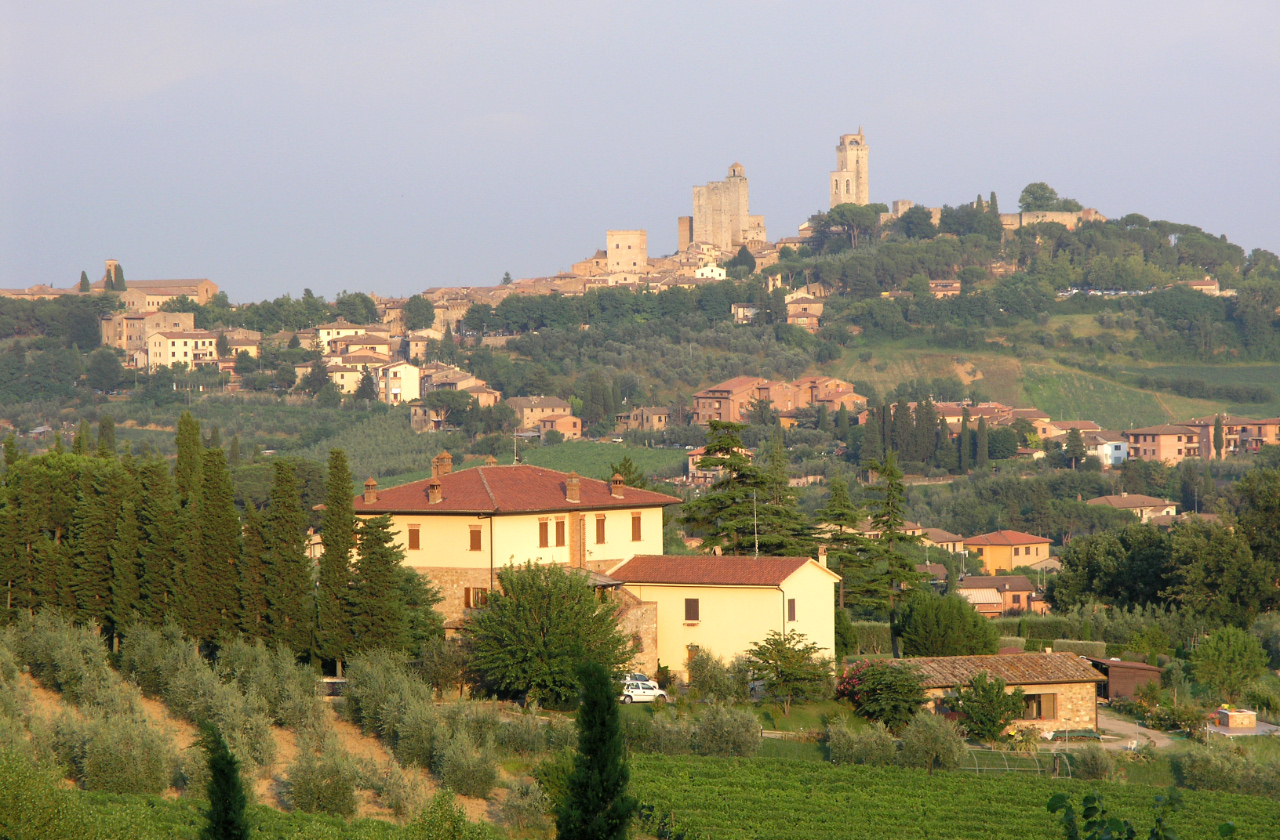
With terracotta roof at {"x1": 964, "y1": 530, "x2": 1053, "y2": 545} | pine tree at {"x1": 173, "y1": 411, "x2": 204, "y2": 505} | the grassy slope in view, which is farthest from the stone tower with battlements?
pine tree at {"x1": 173, "y1": 411, "x2": 204, "y2": 505}

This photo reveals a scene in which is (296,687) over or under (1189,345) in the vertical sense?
under

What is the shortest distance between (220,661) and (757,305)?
4461 inches

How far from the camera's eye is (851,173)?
174 metres

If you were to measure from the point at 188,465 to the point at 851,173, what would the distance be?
149 meters

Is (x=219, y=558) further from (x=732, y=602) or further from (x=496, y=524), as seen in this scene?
(x=732, y=602)

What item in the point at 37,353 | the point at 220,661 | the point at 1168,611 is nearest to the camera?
the point at 220,661

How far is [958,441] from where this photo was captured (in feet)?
318

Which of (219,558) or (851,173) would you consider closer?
(219,558)

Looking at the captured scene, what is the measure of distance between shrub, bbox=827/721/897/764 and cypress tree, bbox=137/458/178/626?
1324cm

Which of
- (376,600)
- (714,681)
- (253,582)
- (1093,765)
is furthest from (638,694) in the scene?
(1093,765)

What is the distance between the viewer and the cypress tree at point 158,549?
95.2 feet

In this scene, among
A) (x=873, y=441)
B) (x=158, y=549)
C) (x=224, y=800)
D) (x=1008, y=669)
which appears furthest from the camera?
(x=873, y=441)

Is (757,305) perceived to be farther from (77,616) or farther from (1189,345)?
(77,616)

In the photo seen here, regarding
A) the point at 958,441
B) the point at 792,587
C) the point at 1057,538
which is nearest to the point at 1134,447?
the point at 958,441
